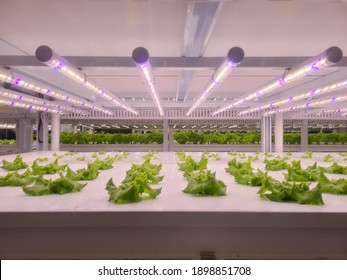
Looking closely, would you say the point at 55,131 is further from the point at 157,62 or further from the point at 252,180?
the point at 252,180

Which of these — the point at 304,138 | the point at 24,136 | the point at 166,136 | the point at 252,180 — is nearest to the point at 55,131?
the point at 24,136

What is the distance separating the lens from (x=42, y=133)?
1239 cm

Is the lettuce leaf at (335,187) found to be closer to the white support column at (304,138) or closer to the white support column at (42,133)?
the white support column at (42,133)

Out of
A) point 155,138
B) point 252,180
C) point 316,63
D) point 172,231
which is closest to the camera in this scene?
point 172,231

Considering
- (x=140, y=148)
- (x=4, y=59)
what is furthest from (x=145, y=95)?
(x=4, y=59)

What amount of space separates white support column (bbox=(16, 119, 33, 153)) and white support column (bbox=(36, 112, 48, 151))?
39.2 inches

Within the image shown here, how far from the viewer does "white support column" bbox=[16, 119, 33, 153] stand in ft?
42.5

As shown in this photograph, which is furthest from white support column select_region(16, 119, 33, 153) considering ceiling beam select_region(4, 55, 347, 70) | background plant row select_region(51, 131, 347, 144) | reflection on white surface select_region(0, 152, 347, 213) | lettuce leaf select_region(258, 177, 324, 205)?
lettuce leaf select_region(258, 177, 324, 205)

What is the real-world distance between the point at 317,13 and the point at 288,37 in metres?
0.99

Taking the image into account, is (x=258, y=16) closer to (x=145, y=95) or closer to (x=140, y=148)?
(x=145, y=95)

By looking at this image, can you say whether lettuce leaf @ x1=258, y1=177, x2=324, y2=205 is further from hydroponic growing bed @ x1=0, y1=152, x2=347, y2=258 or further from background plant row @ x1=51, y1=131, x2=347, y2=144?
background plant row @ x1=51, y1=131, x2=347, y2=144

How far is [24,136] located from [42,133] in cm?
131

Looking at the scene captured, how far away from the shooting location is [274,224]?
5.25ft

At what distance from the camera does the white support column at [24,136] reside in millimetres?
12945
